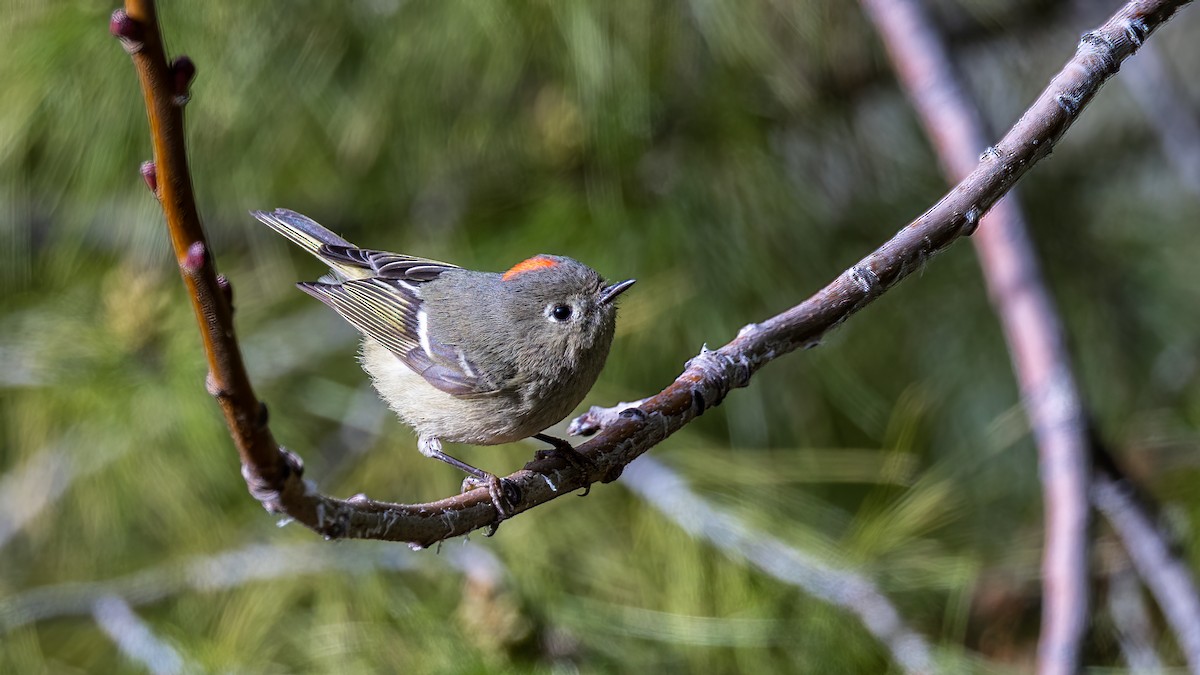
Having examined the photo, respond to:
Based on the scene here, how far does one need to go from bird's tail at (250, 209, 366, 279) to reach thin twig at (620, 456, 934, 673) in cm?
65

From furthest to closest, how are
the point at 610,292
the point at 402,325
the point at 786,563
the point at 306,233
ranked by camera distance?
the point at 786,563 < the point at 306,233 < the point at 402,325 < the point at 610,292

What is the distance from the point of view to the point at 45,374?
2.28m

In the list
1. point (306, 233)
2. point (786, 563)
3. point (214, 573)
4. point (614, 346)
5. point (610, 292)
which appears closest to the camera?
point (610, 292)

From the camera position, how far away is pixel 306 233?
1702mm

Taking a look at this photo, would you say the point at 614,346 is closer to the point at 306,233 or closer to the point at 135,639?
the point at 306,233

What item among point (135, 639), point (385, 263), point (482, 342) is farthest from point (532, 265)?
point (135, 639)

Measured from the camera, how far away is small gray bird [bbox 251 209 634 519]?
4.54 ft

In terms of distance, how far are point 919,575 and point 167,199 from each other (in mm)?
1529

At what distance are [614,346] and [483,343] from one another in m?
1.03

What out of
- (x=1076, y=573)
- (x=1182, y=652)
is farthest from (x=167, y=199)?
(x=1182, y=652)

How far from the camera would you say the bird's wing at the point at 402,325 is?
4.63 feet

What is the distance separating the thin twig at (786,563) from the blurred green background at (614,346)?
0.04 m

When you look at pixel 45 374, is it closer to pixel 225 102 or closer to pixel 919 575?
pixel 225 102

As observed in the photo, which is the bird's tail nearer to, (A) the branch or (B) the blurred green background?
(B) the blurred green background
